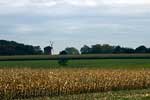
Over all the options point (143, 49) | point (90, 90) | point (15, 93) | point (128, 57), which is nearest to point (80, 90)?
point (90, 90)

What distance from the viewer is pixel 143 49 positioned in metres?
121

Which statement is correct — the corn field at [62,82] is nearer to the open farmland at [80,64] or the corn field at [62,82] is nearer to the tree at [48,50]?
the open farmland at [80,64]

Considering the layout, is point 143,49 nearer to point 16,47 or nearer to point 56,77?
point 16,47

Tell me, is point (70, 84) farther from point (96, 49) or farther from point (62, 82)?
point (96, 49)

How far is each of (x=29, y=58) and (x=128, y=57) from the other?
1817 cm

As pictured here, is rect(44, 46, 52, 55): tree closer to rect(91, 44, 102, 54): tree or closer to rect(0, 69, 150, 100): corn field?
rect(91, 44, 102, 54): tree

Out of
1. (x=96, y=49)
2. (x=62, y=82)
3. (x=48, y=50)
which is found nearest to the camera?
(x=62, y=82)

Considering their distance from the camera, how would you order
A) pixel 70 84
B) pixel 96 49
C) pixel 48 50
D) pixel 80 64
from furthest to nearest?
pixel 96 49 → pixel 48 50 → pixel 80 64 → pixel 70 84

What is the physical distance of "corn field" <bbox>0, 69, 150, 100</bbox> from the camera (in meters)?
33.8

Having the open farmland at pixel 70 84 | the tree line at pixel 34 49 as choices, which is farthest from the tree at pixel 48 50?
the open farmland at pixel 70 84

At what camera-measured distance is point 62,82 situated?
3738cm

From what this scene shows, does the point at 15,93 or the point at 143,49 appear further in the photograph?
the point at 143,49

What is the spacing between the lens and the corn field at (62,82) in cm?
3381

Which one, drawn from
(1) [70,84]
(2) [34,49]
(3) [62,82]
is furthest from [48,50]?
(3) [62,82]
